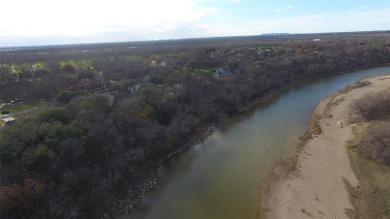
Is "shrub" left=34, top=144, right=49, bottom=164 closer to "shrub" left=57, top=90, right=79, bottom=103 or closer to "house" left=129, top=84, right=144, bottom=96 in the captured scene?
"shrub" left=57, top=90, right=79, bottom=103

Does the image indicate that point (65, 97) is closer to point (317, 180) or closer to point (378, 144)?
point (317, 180)

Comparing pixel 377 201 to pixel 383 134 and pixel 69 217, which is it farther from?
pixel 69 217

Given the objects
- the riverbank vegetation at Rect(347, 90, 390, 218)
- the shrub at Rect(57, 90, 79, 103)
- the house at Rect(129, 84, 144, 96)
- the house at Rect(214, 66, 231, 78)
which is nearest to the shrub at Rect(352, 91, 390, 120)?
the riverbank vegetation at Rect(347, 90, 390, 218)

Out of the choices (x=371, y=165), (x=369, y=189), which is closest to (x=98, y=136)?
(x=369, y=189)

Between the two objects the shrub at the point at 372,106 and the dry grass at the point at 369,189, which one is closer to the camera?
the dry grass at the point at 369,189

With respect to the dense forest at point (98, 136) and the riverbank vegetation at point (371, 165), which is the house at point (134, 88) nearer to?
the dense forest at point (98, 136)

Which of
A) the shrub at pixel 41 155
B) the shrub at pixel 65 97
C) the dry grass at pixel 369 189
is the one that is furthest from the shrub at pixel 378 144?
the shrub at pixel 65 97
